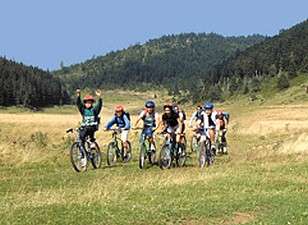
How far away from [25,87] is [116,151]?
144 meters

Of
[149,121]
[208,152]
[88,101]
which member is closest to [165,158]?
[149,121]

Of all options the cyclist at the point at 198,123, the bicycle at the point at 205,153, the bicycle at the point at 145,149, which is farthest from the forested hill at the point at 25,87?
the bicycle at the point at 205,153

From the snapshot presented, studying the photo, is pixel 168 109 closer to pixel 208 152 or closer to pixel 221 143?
pixel 208 152

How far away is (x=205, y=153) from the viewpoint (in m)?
24.2

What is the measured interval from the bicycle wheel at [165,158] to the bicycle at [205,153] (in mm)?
1124

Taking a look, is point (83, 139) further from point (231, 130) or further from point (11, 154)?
point (231, 130)

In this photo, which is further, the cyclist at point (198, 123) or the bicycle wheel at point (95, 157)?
the cyclist at point (198, 123)

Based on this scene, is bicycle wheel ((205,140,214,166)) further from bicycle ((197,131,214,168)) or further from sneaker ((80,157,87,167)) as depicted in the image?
sneaker ((80,157,87,167))

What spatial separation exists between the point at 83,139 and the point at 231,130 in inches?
1188

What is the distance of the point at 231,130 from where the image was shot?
52.2 m

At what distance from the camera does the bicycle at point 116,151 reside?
25594 mm

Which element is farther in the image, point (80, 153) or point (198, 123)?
point (198, 123)

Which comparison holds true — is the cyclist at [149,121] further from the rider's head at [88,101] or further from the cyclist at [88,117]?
the rider's head at [88,101]

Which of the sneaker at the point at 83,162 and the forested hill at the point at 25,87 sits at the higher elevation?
the forested hill at the point at 25,87
